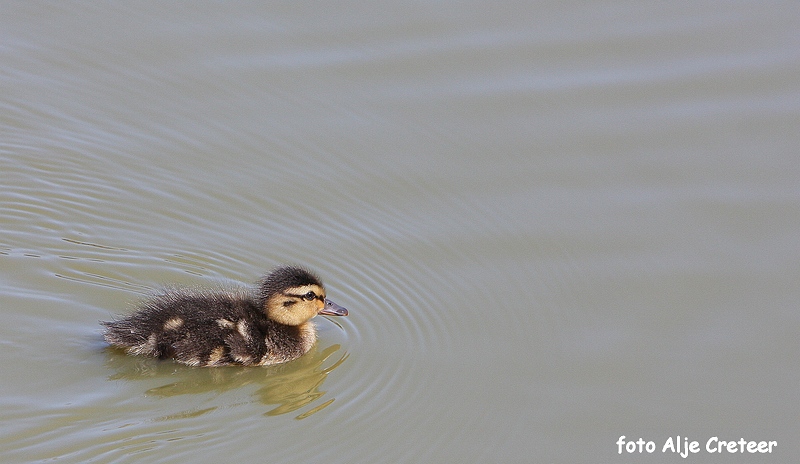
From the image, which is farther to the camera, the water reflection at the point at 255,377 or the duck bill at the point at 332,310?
the duck bill at the point at 332,310

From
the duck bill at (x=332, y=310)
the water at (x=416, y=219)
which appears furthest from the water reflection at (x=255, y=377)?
the duck bill at (x=332, y=310)

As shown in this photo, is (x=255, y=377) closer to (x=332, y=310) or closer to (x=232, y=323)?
(x=232, y=323)

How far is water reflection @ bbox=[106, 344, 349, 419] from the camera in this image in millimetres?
5262

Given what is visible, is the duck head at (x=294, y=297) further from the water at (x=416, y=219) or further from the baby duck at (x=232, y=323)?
the water at (x=416, y=219)

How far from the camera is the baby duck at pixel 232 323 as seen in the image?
214 inches

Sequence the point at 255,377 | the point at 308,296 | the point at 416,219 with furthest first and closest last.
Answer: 1. the point at 416,219
2. the point at 308,296
3. the point at 255,377

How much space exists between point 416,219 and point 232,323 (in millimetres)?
1365

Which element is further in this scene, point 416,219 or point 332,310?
point 416,219

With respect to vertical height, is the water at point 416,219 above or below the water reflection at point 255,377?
above

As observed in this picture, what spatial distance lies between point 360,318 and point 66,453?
5.42ft

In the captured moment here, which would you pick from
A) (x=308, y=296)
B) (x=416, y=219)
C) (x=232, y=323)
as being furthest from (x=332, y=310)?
(x=416, y=219)

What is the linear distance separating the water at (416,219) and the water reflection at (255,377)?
2 cm

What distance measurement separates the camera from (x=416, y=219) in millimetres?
6520

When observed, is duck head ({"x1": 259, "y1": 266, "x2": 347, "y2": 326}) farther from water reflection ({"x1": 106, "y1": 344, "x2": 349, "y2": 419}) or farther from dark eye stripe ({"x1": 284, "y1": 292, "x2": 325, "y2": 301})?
water reflection ({"x1": 106, "y1": 344, "x2": 349, "y2": 419})
